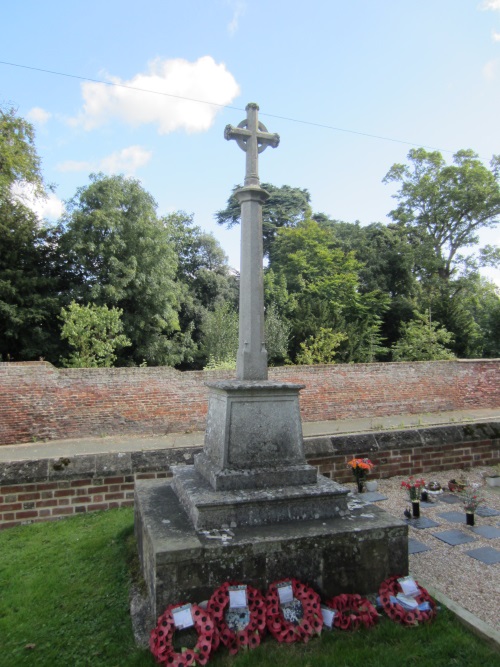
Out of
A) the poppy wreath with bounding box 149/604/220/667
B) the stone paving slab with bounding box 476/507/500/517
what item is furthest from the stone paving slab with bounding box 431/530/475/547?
the poppy wreath with bounding box 149/604/220/667

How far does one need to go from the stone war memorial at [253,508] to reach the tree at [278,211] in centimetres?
2506

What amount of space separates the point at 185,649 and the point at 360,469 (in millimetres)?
3258

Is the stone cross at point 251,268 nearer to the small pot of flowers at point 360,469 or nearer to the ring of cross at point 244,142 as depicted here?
the ring of cross at point 244,142

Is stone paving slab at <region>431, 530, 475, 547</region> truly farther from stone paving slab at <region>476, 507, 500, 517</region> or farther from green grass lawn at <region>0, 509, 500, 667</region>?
green grass lawn at <region>0, 509, 500, 667</region>

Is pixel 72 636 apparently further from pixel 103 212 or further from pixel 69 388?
pixel 103 212

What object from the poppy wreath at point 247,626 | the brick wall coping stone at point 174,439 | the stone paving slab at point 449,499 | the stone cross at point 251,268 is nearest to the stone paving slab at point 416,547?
the stone paving slab at point 449,499

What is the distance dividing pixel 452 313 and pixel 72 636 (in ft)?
75.1

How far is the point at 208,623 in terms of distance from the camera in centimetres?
253

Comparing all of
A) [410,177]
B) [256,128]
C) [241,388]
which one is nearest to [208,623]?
[241,388]

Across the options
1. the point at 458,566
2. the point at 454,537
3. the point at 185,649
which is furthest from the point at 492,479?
the point at 185,649

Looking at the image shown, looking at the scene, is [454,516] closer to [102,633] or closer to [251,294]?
[251,294]

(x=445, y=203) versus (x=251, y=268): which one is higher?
(x=445, y=203)

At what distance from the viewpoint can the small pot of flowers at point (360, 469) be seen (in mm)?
5191

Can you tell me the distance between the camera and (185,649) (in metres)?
2.41
